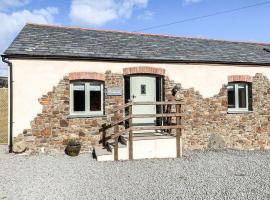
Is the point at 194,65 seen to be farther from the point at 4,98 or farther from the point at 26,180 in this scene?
the point at 4,98

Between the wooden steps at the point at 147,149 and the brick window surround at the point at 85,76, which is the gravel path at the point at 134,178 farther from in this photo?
the brick window surround at the point at 85,76

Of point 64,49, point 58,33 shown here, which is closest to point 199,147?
point 64,49

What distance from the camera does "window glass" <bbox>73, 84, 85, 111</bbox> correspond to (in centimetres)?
1012

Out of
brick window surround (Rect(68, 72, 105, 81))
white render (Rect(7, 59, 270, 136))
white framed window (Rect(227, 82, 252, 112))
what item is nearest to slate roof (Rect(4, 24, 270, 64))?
white render (Rect(7, 59, 270, 136))

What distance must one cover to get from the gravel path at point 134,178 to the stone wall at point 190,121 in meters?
0.83

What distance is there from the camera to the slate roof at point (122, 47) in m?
9.91

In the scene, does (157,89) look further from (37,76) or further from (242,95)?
(37,76)

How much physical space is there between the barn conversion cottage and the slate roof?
3cm

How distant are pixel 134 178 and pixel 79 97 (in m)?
4.32

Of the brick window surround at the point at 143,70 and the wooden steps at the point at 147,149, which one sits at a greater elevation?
the brick window surround at the point at 143,70

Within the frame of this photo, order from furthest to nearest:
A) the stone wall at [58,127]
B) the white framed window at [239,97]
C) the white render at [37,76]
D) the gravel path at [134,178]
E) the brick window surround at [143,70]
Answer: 1. the white framed window at [239,97]
2. the brick window surround at [143,70]
3. the stone wall at [58,127]
4. the white render at [37,76]
5. the gravel path at [134,178]

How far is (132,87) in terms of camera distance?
10.9 metres

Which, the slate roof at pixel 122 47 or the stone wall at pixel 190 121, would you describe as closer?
the stone wall at pixel 190 121

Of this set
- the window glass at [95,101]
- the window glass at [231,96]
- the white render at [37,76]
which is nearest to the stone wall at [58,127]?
the white render at [37,76]
